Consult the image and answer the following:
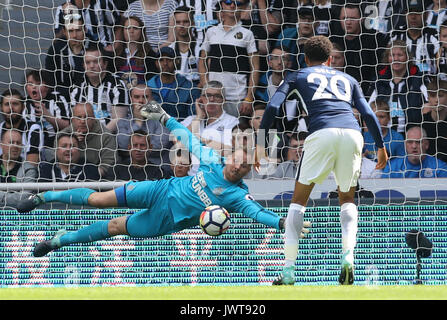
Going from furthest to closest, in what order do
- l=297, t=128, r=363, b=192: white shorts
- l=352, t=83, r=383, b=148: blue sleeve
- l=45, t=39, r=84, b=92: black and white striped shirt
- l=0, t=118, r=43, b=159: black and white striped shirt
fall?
1. l=45, t=39, r=84, b=92: black and white striped shirt
2. l=0, t=118, r=43, b=159: black and white striped shirt
3. l=352, t=83, r=383, b=148: blue sleeve
4. l=297, t=128, r=363, b=192: white shorts

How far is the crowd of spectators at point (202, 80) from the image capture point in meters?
8.87

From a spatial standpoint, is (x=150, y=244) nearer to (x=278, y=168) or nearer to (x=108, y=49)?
(x=278, y=168)

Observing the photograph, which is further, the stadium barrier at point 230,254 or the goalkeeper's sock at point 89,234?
the stadium barrier at point 230,254

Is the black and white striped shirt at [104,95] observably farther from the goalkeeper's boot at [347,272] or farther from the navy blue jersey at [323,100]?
the goalkeeper's boot at [347,272]

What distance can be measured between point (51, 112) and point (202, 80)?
1603 millimetres

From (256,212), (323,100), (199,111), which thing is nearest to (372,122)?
(323,100)

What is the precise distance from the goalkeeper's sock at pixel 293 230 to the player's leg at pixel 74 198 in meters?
1.93

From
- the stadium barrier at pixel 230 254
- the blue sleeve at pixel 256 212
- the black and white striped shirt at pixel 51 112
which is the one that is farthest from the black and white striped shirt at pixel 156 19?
the blue sleeve at pixel 256 212

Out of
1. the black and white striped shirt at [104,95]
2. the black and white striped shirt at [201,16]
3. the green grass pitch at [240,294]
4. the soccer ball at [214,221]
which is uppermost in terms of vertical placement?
the black and white striped shirt at [201,16]

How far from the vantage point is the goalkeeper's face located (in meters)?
7.38

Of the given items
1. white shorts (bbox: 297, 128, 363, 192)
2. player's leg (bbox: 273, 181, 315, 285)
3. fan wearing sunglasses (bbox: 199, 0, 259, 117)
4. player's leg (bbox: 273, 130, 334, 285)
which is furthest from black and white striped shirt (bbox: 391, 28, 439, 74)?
player's leg (bbox: 273, 181, 315, 285)

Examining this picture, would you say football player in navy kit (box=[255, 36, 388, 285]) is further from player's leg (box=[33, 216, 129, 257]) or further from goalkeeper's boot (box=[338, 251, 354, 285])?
player's leg (box=[33, 216, 129, 257])

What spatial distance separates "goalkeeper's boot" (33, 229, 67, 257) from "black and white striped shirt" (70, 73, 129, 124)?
1.82m

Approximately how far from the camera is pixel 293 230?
20.6 ft
